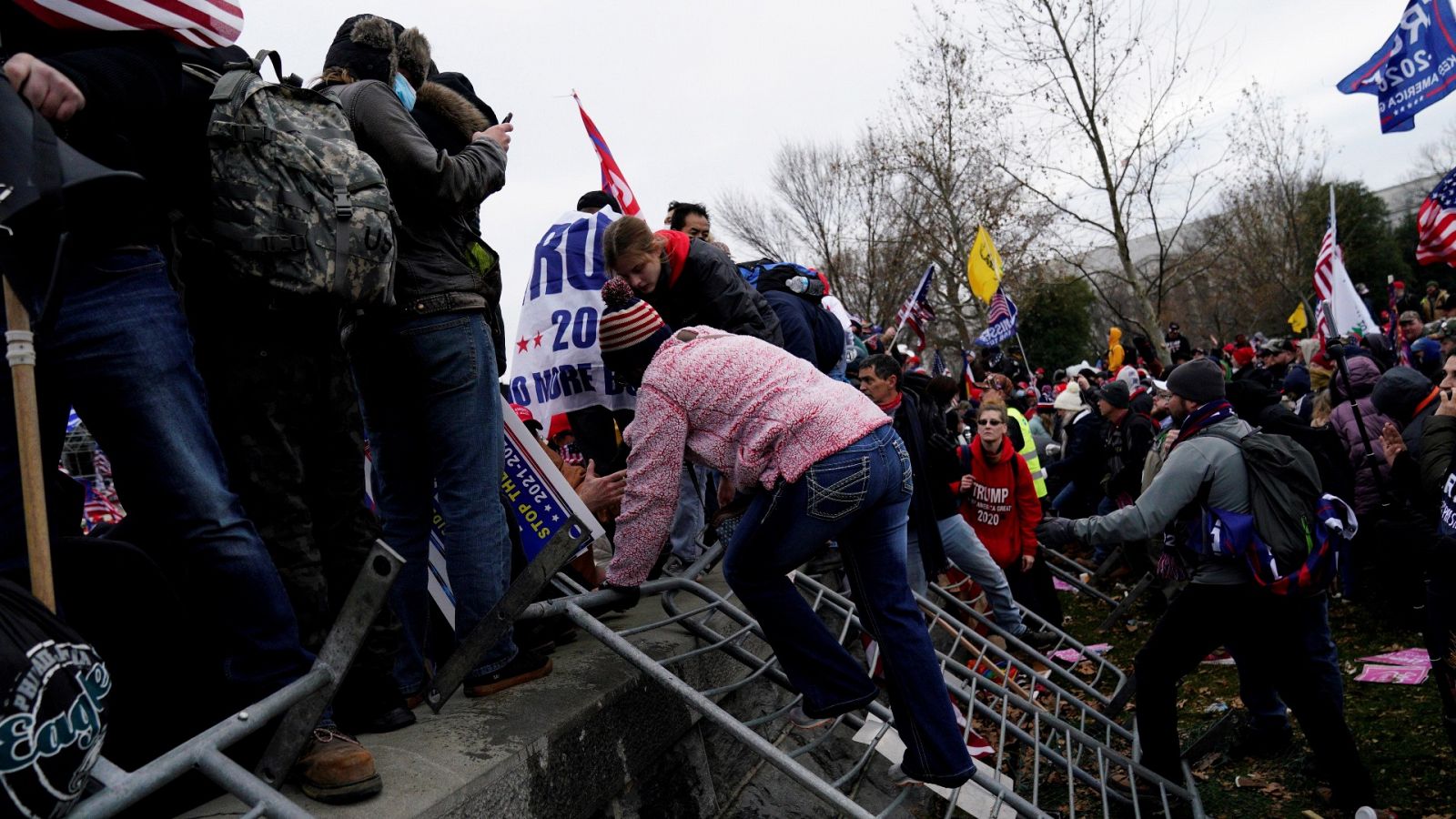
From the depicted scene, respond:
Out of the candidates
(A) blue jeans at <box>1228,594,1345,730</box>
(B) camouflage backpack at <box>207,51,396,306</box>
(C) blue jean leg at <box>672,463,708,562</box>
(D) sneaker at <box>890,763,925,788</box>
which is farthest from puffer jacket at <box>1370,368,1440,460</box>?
(B) camouflage backpack at <box>207,51,396,306</box>

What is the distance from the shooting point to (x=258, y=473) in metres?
2.71

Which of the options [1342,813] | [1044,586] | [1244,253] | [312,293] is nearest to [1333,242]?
[1044,586]

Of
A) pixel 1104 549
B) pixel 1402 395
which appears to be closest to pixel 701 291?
pixel 1402 395

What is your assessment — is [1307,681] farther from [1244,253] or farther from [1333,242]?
[1244,253]

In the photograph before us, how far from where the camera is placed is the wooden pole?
1746 mm

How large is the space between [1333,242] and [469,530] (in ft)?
39.7

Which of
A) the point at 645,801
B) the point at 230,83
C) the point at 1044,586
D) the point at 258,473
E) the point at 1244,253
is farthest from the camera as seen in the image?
the point at 1244,253

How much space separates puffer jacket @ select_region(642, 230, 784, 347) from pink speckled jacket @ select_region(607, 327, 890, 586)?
4.30ft

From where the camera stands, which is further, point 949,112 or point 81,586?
point 949,112

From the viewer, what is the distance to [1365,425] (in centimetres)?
737

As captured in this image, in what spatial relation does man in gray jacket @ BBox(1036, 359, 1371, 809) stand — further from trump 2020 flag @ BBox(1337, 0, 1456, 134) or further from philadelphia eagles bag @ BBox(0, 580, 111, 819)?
trump 2020 flag @ BBox(1337, 0, 1456, 134)

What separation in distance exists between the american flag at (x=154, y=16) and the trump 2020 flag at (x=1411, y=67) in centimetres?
1037

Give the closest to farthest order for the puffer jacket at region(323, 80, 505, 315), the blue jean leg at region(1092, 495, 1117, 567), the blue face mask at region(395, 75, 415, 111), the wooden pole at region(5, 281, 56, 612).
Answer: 1. the wooden pole at region(5, 281, 56, 612)
2. the puffer jacket at region(323, 80, 505, 315)
3. the blue face mask at region(395, 75, 415, 111)
4. the blue jean leg at region(1092, 495, 1117, 567)

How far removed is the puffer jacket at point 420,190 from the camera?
10.3ft
